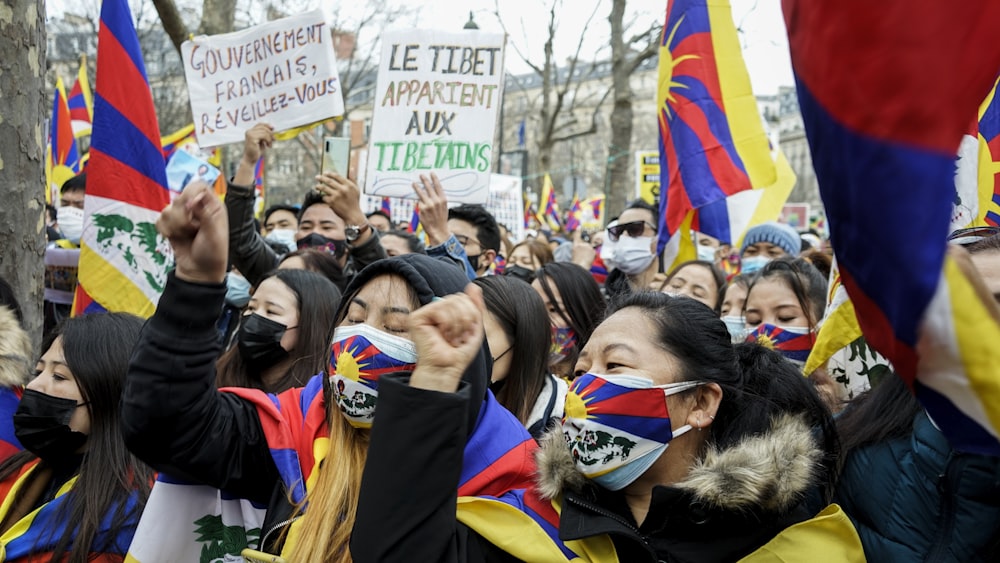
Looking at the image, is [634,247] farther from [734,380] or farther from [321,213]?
[734,380]

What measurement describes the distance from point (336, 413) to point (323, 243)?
3.37 m

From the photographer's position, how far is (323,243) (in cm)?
556

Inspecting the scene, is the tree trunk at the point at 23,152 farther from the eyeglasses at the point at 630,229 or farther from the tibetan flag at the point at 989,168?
the eyeglasses at the point at 630,229

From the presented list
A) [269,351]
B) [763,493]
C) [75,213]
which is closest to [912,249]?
[763,493]

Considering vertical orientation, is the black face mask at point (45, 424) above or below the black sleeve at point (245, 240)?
below

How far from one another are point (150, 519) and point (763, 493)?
1.53 metres

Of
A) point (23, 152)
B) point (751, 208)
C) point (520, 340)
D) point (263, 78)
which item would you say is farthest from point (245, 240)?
point (751, 208)

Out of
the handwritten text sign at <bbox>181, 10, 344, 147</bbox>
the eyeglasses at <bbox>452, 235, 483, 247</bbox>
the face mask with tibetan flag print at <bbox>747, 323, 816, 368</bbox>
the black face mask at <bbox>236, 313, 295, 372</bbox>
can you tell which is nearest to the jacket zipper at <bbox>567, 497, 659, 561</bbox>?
the black face mask at <bbox>236, 313, 295, 372</bbox>

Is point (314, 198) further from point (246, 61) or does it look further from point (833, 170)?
point (833, 170)

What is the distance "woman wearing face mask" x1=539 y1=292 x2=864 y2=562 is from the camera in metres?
1.95

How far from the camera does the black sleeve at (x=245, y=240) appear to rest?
15.7 ft

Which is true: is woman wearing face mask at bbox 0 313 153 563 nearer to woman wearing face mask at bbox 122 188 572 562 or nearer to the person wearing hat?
woman wearing face mask at bbox 122 188 572 562

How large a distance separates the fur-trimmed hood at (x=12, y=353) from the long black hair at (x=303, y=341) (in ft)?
2.30

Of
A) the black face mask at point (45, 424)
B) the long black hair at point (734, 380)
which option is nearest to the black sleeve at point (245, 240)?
the black face mask at point (45, 424)
